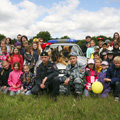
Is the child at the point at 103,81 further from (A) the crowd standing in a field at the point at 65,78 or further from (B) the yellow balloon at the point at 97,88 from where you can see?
(B) the yellow balloon at the point at 97,88

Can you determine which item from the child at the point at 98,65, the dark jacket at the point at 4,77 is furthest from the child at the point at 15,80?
the child at the point at 98,65

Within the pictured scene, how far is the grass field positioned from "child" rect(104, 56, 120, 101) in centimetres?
25

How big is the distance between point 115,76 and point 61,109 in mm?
2046

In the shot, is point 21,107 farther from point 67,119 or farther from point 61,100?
point 67,119

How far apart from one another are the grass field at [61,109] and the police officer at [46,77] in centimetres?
28

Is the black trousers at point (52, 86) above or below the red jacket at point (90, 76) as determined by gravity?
below

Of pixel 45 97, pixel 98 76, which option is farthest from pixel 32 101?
pixel 98 76

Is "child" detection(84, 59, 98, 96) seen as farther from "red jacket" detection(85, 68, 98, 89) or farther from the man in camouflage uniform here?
the man in camouflage uniform

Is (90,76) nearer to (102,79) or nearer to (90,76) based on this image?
(90,76)

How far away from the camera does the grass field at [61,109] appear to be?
3336 millimetres


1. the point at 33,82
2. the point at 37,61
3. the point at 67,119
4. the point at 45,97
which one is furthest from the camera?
the point at 37,61

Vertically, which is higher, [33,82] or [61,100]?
[33,82]

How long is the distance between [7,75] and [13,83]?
0.51 m

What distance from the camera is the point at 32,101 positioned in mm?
4371
